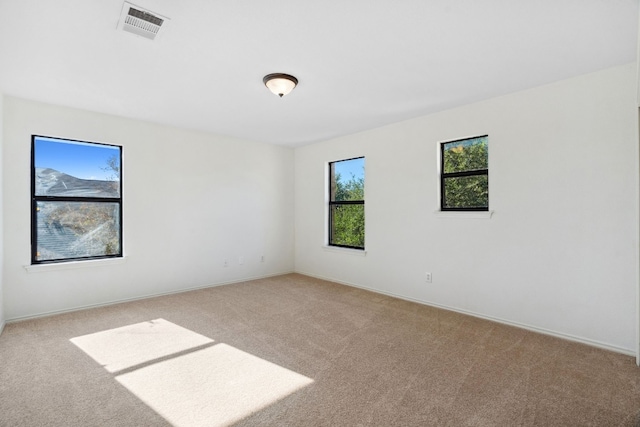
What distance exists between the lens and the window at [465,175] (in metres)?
3.61

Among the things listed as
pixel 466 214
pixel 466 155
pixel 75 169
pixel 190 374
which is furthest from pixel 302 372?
pixel 75 169

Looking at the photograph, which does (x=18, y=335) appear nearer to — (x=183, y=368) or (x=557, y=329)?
(x=183, y=368)

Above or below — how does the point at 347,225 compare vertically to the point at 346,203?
below

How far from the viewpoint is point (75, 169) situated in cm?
390

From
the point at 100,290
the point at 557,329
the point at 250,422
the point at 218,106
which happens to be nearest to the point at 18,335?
the point at 100,290

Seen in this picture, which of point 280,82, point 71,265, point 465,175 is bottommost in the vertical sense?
point 71,265

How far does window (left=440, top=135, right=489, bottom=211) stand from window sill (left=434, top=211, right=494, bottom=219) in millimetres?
98

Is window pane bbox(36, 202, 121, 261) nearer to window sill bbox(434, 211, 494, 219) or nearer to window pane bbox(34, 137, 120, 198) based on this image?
window pane bbox(34, 137, 120, 198)

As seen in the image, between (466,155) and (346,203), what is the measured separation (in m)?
2.07

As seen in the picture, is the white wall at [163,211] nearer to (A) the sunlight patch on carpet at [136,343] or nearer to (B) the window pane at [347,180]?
(B) the window pane at [347,180]

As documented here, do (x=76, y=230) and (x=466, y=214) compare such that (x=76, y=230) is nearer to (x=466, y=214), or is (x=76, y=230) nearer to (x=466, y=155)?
(x=466, y=214)

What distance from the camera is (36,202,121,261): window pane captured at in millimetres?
3684

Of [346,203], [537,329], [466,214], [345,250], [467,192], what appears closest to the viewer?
[537,329]

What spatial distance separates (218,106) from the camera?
3.71 meters
